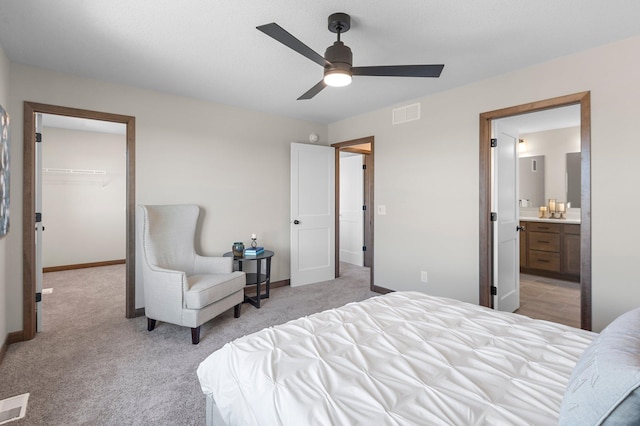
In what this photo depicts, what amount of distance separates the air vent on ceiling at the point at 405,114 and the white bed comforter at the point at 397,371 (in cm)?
268

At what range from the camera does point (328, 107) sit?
13.2 ft

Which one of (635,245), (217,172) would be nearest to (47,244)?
(217,172)

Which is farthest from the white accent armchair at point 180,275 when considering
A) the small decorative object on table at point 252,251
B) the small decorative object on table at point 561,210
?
the small decorative object on table at point 561,210

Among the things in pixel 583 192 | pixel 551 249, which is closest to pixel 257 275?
pixel 583 192

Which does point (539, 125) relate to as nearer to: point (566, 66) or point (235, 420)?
point (566, 66)

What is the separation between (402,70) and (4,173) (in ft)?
9.71

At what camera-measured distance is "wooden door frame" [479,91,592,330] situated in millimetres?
2494

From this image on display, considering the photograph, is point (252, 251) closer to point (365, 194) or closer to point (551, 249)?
point (365, 194)

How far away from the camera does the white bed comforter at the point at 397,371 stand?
3.06 ft

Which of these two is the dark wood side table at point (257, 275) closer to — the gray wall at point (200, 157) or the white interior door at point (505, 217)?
the gray wall at point (200, 157)

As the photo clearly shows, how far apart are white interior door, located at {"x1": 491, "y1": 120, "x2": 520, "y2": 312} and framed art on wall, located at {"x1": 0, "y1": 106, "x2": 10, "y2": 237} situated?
414 cm

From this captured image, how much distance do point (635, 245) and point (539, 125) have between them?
10.8ft

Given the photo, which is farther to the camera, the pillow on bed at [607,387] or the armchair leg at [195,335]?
the armchair leg at [195,335]

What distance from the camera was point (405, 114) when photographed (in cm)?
381
